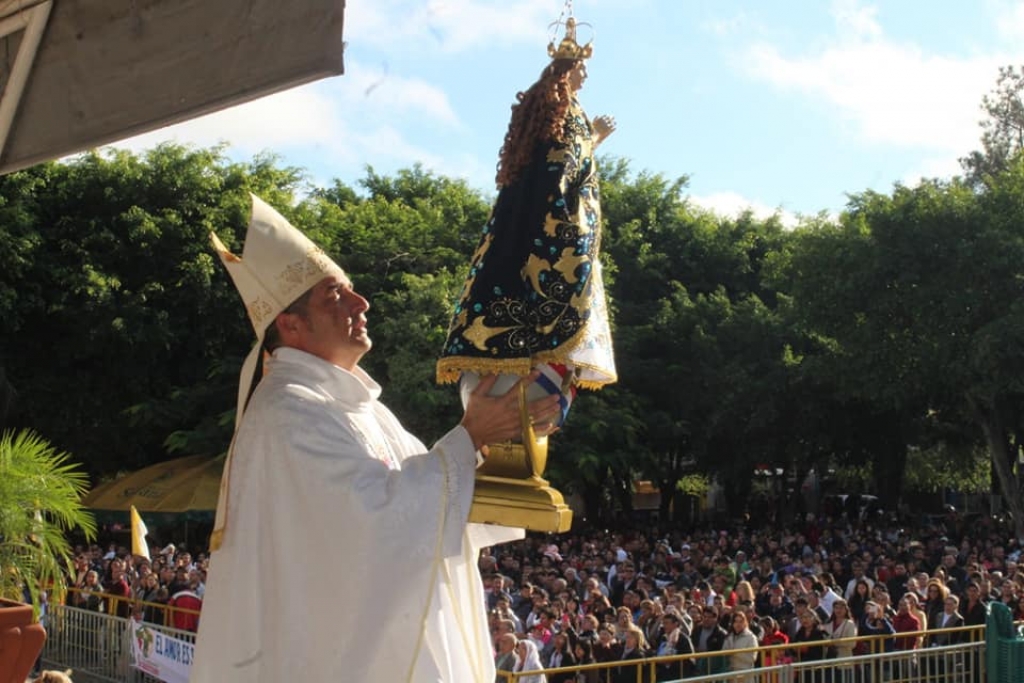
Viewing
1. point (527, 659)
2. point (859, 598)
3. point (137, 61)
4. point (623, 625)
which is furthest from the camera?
point (859, 598)

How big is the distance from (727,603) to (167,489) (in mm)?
14207

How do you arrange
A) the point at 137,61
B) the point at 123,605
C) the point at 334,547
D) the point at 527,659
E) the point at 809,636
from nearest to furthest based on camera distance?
1. the point at 334,547
2. the point at 137,61
3. the point at 527,659
4. the point at 809,636
5. the point at 123,605

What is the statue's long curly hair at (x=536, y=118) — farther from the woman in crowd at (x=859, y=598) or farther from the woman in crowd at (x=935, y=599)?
the woman in crowd at (x=859, y=598)

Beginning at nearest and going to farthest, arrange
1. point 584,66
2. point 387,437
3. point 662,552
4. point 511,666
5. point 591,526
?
point 387,437
point 584,66
point 511,666
point 662,552
point 591,526

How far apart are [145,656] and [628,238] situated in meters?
20.8

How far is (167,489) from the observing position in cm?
2494

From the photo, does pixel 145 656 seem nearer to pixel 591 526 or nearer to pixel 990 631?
pixel 990 631

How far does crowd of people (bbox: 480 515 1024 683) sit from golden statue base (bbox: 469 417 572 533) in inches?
226

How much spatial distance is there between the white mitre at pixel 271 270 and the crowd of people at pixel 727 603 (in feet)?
19.4

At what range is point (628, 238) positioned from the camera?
32.0 m

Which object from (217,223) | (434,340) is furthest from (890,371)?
(217,223)

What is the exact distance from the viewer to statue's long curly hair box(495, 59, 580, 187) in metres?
3.92

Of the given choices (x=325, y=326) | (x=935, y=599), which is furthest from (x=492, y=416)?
(x=935, y=599)

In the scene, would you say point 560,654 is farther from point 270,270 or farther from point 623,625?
point 270,270
